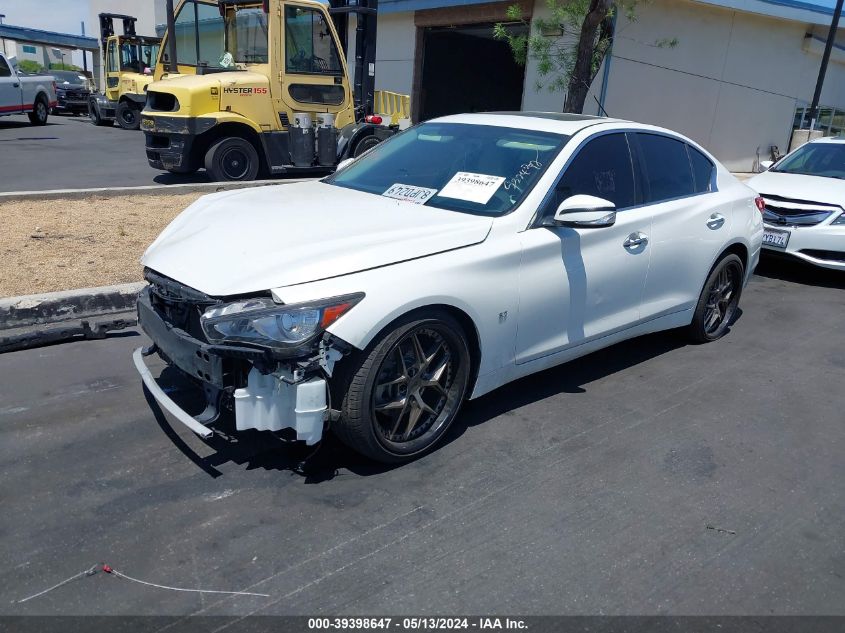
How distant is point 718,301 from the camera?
5.64 m

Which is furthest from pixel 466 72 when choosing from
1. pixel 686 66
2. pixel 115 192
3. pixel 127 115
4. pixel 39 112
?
pixel 115 192

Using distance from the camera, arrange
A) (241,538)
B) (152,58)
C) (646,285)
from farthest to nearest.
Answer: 1. (152,58)
2. (646,285)
3. (241,538)

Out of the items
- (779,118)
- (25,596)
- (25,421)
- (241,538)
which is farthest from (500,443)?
(779,118)

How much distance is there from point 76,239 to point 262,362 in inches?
195

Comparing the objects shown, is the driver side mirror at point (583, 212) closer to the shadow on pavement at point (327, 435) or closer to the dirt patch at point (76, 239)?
the shadow on pavement at point (327, 435)

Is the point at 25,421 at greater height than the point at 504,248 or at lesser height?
lesser

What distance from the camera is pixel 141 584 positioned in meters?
2.68

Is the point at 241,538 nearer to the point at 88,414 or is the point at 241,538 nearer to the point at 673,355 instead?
the point at 88,414

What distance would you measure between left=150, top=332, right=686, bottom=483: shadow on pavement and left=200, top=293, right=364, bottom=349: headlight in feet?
1.86

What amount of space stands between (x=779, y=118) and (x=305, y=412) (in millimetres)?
21437

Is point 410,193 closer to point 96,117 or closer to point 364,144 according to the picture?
point 364,144

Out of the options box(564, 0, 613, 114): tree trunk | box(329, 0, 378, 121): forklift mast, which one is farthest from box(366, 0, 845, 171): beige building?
box(329, 0, 378, 121): forklift mast

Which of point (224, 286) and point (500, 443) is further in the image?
point (500, 443)

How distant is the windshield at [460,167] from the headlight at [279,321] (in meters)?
1.21
